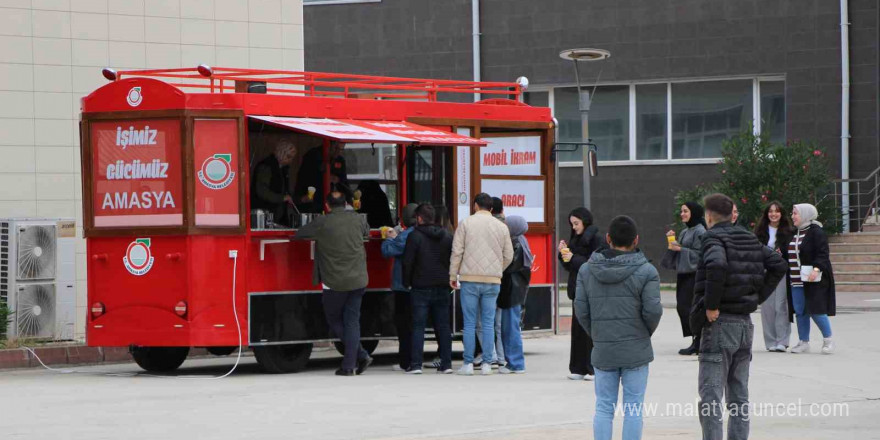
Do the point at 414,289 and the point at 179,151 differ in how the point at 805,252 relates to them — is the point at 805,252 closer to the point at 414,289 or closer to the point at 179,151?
the point at 414,289

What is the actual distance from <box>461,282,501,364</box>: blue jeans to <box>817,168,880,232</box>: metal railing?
16408mm

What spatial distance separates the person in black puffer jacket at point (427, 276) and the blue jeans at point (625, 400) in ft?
19.0

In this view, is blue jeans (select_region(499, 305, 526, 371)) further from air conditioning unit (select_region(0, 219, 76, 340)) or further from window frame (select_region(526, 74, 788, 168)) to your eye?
window frame (select_region(526, 74, 788, 168))

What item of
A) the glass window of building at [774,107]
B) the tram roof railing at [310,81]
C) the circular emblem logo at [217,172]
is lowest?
the circular emblem logo at [217,172]

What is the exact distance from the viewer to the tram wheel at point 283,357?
1372 centimetres

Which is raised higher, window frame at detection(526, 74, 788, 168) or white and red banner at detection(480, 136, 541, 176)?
window frame at detection(526, 74, 788, 168)

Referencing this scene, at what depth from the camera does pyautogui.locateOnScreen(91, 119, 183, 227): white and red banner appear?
1332cm

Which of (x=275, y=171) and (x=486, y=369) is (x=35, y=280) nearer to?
(x=275, y=171)

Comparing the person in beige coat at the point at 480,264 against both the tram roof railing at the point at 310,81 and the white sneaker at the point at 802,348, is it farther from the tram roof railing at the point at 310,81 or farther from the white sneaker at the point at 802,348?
the white sneaker at the point at 802,348

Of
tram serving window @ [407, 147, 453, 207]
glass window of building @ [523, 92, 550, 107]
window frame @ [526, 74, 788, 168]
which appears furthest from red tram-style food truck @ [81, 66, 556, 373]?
glass window of building @ [523, 92, 550, 107]

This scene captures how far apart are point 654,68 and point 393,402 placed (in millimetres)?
20199

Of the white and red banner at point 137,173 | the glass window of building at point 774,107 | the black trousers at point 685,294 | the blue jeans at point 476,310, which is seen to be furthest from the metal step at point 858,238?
the white and red banner at point 137,173

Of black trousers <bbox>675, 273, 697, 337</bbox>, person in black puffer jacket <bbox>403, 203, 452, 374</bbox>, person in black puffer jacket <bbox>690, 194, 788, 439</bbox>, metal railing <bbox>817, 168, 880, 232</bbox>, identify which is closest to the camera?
person in black puffer jacket <bbox>690, 194, 788, 439</bbox>

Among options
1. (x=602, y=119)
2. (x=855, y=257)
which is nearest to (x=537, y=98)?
(x=602, y=119)
